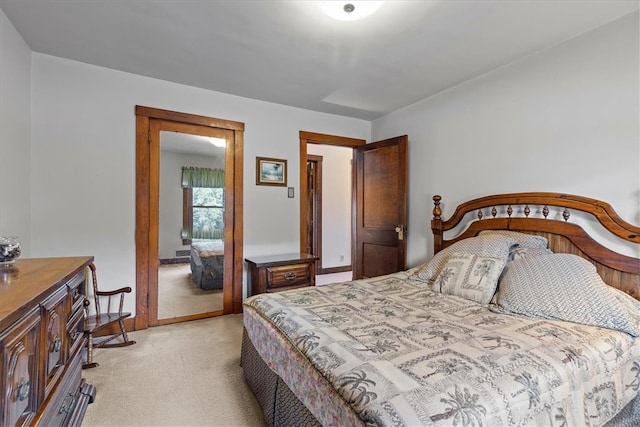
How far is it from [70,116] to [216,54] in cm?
144

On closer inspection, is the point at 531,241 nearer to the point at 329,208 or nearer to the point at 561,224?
the point at 561,224

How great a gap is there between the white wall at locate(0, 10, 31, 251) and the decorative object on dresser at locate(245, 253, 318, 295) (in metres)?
Answer: 1.88

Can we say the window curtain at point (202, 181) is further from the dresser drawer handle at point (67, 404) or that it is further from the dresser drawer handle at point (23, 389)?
the dresser drawer handle at point (23, 389)

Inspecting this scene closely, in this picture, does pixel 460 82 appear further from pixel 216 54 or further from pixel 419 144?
pixel 216 54

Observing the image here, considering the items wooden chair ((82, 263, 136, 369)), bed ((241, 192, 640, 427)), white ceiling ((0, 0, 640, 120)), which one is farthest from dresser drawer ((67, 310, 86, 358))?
white ceiling ((0, 0, 640, 120))

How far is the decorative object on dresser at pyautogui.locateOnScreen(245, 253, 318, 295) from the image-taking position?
3.08m

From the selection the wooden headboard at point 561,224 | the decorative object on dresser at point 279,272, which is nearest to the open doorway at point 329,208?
the decorative object on dresser at point 279,272

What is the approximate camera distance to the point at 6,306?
2.89 ft

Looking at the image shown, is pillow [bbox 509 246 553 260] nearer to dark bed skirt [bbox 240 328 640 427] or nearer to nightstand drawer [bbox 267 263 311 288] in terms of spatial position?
dark bed skirt [bbox 240 328 640 427]

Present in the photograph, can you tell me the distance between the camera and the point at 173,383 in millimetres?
2008

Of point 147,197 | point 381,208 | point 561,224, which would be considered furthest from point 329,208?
point 561,224

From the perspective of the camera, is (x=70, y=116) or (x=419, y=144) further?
(x=419, y=144)

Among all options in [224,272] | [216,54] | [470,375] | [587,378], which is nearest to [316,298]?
[470,375]

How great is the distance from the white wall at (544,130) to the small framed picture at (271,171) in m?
1.64
